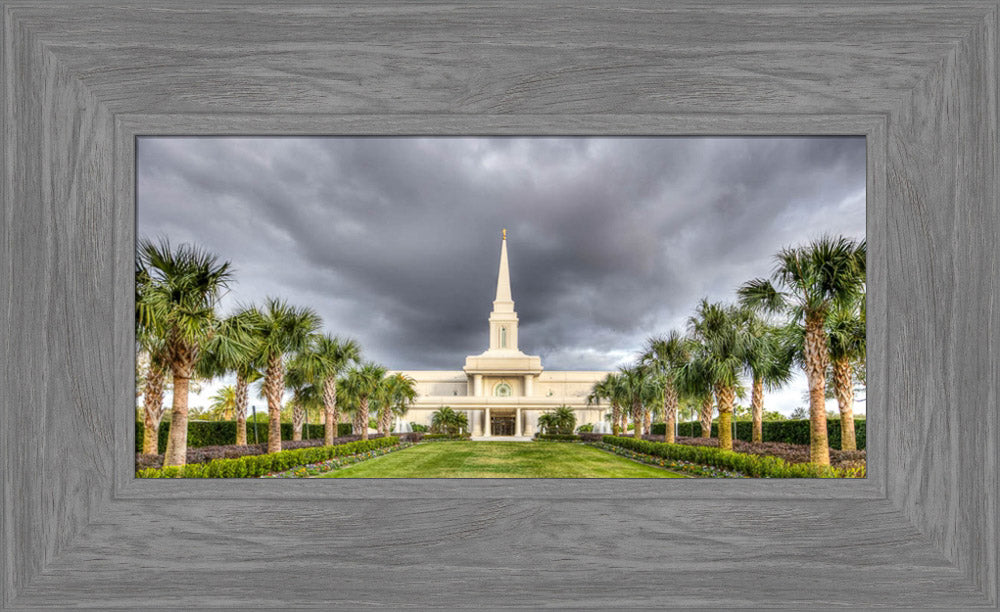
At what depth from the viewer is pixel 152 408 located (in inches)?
183

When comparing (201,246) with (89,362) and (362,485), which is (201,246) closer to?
(89,362)

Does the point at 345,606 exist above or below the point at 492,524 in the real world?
below

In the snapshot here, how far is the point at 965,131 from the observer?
4117mm

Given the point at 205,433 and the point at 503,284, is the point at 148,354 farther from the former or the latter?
the point at 503,284

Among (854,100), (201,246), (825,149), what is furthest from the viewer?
(201,246)

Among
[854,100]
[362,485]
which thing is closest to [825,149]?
[854,100]

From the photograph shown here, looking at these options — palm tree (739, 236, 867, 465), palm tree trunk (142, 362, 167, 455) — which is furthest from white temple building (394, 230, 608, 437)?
palm tree trunk (142, 362, 167, 455)

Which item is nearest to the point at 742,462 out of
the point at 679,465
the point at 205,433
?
the point at 679,465

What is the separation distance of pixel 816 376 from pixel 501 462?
9.62ft

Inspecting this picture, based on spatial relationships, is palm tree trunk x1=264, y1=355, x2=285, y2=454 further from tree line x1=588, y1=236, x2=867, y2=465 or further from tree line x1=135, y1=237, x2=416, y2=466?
tree line x1=588, y1=236, x2=867, y2=465

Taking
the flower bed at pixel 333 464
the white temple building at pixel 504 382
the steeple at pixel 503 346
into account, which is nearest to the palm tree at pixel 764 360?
the white temple building at pixel 504 382

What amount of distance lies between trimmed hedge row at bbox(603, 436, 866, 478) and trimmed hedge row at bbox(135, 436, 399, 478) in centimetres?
311

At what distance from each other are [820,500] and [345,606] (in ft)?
10.8

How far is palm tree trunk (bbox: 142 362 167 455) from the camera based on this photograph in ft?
14.7
